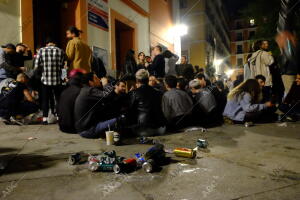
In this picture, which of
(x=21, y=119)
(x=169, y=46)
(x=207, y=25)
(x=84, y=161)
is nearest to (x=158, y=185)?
(x=84, y=161)

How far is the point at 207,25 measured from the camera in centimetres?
3247

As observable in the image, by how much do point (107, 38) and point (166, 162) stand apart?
7.52 metres

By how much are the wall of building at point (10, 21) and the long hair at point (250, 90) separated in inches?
204

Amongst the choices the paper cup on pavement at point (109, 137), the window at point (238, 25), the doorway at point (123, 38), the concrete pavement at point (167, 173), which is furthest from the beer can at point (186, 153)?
the window at point (238, 25)

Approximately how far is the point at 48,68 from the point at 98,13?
4230 mm

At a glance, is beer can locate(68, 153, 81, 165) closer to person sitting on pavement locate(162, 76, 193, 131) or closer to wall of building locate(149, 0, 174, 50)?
person sitting on pavement locate(162, 76, 193, 131)

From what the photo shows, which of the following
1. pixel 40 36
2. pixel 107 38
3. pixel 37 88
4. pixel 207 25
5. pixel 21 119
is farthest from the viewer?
pixel 207 25

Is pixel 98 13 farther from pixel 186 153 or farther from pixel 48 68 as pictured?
pixel 186 153

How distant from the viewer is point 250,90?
5.65m

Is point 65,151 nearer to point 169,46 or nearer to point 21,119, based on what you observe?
point 21,119

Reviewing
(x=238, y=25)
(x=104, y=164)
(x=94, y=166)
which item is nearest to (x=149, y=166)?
(x=104, y=164)

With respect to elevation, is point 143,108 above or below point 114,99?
below

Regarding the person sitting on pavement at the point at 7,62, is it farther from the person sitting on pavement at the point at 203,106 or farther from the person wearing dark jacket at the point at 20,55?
the person sitting on pavement at the point at 203,106

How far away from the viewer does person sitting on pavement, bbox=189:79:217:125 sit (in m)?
Answer: 5.70
